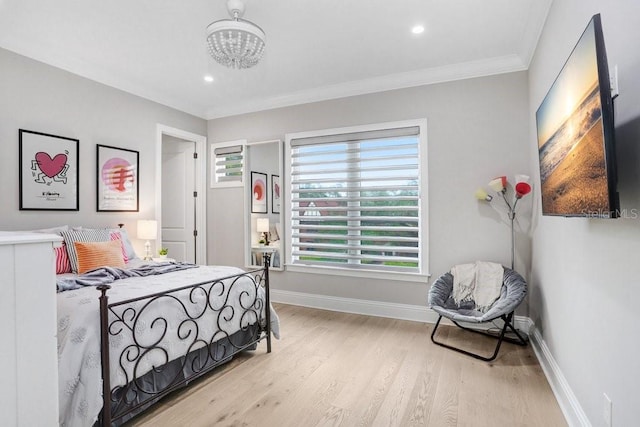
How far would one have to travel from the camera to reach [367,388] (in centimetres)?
235

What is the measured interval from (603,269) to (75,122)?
14.8ft

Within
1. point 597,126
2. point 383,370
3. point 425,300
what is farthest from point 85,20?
point 425,300

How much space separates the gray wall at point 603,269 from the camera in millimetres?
1220

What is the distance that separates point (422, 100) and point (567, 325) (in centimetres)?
264

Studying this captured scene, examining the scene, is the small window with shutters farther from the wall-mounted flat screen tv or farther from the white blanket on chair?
the wall-mounted flat screen tv

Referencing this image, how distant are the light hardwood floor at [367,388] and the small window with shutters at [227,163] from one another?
261 cm

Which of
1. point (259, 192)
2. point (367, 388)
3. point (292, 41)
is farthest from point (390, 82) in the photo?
point (367, 388)

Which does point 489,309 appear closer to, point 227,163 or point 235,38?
point 235,38

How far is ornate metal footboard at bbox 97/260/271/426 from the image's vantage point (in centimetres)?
186

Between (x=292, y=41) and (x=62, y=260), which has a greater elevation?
(x=292, y=41)

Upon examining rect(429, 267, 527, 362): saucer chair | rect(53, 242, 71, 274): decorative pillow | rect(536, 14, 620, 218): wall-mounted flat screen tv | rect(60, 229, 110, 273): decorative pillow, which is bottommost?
rect(429, 267, 527, 362): saucer chair

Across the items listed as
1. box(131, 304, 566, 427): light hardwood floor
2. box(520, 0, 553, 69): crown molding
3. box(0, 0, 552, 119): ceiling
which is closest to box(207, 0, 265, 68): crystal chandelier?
box(0, 0, 552, 119): ceiling

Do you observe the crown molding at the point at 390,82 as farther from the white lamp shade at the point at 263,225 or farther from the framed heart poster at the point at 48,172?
the framed heart poster at the point at 48,172

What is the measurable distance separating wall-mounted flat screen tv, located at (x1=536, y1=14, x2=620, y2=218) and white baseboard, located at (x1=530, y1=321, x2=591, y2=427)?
1.08 meters
